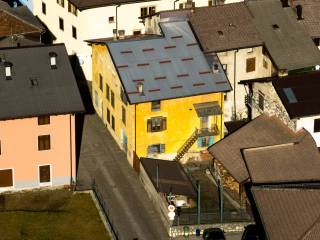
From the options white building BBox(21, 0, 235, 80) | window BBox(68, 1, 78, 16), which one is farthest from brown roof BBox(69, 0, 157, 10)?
window BBox(68, 1, 78, 16)

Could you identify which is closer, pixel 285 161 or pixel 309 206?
pixel 309 206

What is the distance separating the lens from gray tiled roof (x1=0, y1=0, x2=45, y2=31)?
120m

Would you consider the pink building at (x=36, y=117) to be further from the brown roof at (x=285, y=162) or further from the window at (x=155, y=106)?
the brown roof at (x=285, y=162)

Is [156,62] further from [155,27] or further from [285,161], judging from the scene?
[285,161]

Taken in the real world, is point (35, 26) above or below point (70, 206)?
above

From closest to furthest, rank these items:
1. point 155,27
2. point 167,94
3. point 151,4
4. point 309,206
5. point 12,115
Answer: point 309,206
point 12,115
point 167,94
point 155,27
point 151,4

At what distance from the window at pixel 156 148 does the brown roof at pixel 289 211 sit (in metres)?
19.3

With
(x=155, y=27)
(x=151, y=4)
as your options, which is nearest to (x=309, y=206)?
(x=155, y=27)

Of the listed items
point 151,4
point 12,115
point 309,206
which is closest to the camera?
point 309,206

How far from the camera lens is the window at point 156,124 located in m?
107

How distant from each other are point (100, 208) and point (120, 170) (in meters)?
8.99

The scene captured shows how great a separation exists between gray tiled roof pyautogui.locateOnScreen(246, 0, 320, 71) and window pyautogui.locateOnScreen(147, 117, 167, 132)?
16.1 meters

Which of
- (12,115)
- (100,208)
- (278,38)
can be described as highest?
(278,38)

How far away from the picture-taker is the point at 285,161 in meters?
100
